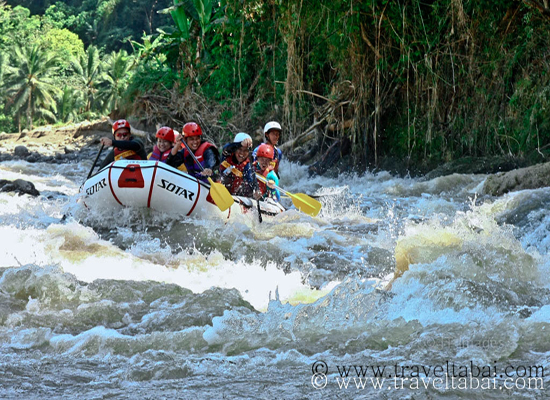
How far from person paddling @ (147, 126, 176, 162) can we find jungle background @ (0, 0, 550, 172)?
4.19m

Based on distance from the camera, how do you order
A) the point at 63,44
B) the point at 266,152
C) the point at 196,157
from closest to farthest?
the point at 196,157
the point at 266,152
the point at 63,44

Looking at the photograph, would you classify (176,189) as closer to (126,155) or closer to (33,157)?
(126,155)

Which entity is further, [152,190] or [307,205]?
[307,205]

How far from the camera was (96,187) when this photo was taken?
7.87 m

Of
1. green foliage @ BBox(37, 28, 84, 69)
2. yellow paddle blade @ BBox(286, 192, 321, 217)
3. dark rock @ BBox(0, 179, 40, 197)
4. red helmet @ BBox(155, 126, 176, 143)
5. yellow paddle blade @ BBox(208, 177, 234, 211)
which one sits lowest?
dark rock @ BBox(0, 179, 40, 197)

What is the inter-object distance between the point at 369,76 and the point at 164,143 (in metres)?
5.02

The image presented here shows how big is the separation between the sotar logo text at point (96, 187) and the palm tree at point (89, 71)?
39.5 metres

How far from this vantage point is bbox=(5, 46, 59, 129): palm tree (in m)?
44.3

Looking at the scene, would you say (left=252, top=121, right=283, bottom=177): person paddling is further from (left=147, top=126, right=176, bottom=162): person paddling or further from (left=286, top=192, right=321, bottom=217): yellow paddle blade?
(left=147, top=126, right=176, bottom=162): person paddling

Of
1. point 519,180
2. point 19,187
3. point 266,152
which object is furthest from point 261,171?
point 19,187

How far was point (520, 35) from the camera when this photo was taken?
35.4 ft

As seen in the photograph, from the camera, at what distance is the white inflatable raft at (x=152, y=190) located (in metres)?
7.61

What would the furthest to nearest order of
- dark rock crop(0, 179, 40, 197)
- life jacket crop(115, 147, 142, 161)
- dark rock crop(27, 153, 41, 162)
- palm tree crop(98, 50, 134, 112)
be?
palm tree crop(98, 50, 134, 112) → dark rock crop(27, 153, 41, 162) → dark rock crop(0, 179, 40, 197) → life jacket crop(115, 147, 142, 161)

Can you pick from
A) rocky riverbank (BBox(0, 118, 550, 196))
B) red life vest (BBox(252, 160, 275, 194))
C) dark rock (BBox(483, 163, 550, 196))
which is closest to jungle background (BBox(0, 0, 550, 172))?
rocky riverbank (BBox(0, 118, 550, 196))
